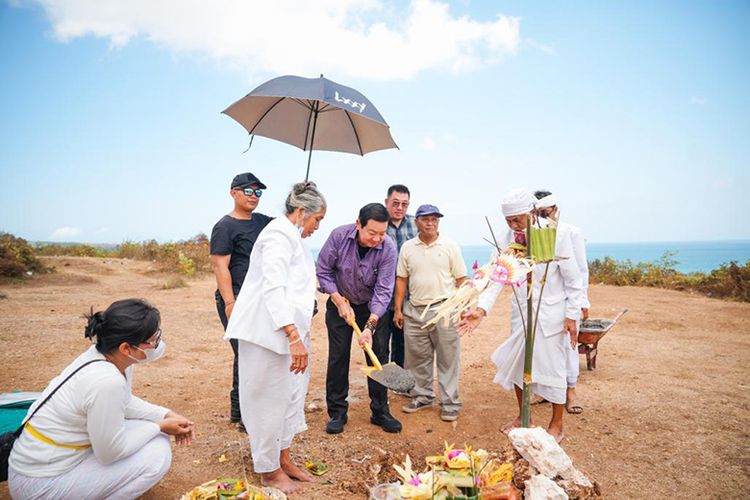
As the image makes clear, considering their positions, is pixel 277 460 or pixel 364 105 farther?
pixel 364 105

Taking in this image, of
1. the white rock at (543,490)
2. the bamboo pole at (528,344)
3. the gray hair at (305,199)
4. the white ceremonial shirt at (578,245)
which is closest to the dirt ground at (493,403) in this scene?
the bamboo pole at (528,344)

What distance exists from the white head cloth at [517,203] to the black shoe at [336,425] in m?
2.29

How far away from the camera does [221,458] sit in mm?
3357

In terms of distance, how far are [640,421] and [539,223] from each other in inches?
99.6

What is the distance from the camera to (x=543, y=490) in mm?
2461

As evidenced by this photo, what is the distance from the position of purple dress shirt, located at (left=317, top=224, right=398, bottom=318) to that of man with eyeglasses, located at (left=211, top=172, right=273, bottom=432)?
633mm

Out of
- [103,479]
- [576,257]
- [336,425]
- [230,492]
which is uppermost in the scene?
[576,257]

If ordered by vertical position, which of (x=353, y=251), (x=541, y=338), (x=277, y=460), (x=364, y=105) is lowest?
(x=277, y=460)

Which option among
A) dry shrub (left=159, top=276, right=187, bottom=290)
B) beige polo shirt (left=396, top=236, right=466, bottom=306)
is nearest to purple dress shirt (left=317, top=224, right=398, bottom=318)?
beige polo shirt (left=396, top=236, right=466, bottom=306)

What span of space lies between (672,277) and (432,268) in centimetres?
1177

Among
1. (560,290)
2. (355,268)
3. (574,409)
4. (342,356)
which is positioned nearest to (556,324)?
(560,290)

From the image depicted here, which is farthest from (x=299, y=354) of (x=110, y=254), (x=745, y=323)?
(x=110, y=254)

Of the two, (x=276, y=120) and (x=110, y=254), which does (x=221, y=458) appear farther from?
(x=110, y=254)

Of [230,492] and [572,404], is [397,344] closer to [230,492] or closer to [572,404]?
[572,404]
